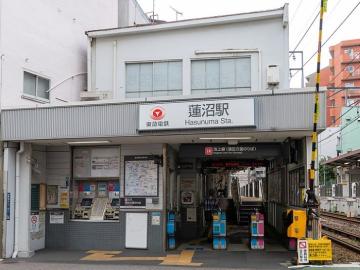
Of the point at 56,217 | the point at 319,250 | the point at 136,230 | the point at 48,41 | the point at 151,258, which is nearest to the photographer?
the point at 319,250

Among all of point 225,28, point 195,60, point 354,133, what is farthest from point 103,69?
point 354,133

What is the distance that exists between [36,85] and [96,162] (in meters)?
3.08

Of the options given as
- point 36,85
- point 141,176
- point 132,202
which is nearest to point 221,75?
point 141,176

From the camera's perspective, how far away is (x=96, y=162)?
51.0 ft

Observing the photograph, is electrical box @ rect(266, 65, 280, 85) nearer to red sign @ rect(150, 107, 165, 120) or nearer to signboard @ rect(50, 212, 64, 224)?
red sign @ rect(150, 107, 165, 120)

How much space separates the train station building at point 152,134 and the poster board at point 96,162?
0.03 m

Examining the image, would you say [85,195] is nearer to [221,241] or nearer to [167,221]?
[167,221]

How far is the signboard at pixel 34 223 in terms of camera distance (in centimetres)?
1452

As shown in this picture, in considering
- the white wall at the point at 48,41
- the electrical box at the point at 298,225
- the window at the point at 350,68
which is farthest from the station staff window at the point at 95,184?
the window at the point at 350,68

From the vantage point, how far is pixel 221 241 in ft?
50.3

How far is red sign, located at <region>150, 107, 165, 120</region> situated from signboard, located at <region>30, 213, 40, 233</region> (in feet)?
16.2

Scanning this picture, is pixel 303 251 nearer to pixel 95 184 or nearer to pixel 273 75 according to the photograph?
pixel 273 75

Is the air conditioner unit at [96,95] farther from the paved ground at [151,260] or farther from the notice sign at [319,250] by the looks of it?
the notice sign at [319,250]

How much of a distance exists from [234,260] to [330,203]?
32640 mm
